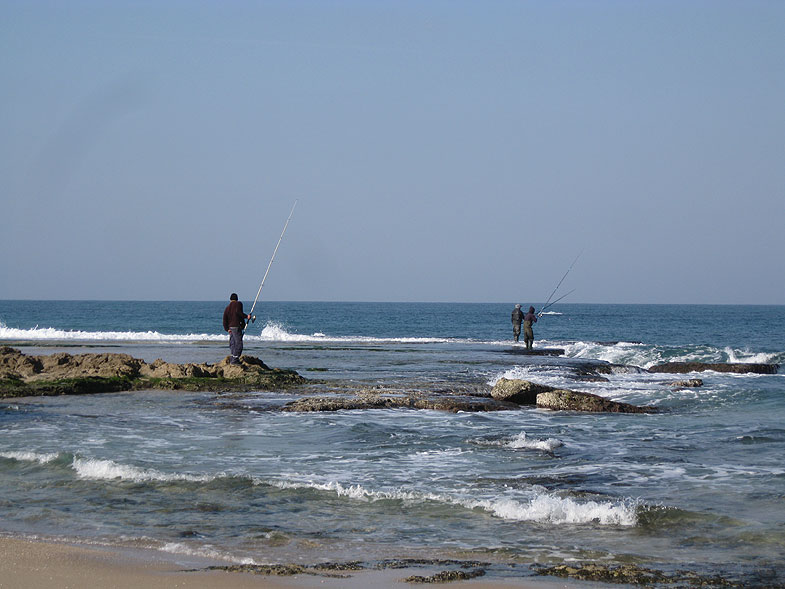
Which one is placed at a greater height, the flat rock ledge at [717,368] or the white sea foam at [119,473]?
the flat rock ledge at [717,368]

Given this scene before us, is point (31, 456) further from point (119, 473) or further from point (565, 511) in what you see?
point (565, 511)

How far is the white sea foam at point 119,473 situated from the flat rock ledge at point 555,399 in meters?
8.04

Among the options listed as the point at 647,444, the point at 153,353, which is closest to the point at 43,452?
the point at 647,444

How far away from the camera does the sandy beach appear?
18.2 ft

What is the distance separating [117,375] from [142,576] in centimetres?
1366

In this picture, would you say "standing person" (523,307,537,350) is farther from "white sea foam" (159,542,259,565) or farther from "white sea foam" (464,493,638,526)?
"white sea foam" (159,542,259,565)

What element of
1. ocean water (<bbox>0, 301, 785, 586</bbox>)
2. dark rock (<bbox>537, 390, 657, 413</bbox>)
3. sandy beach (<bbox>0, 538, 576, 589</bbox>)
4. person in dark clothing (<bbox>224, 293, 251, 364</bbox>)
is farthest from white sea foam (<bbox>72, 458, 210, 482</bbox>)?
person in dark clothing (<bbox>224, 293, 251, 364</bbox>)

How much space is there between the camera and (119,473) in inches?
368

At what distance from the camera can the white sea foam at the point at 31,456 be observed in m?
10.1

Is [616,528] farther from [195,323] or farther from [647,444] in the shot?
[195,323]

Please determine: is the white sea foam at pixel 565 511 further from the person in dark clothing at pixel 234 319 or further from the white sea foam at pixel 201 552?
the person in dark clothing at pixel 234 319

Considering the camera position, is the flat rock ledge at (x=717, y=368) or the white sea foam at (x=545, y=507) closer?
the white sea foam at (x=545, y=507)

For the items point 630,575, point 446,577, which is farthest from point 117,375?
point 630,575

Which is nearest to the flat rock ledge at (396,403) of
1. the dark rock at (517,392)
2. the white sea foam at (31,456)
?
the dark rock at (517,392)
